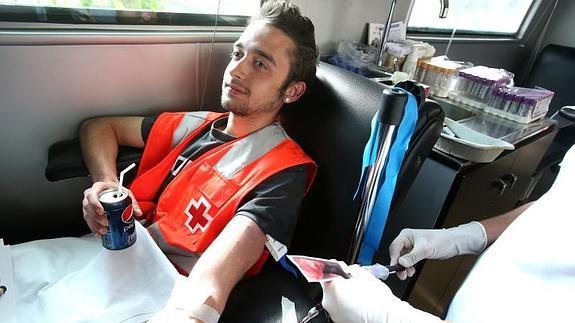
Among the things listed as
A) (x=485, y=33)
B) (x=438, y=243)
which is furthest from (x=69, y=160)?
(x=485, y=33)

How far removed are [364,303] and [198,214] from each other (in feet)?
1.67

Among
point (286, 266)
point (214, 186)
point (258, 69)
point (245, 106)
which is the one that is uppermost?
point (258, 69)

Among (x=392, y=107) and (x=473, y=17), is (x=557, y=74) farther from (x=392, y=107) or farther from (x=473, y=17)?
(x=392, y=107)

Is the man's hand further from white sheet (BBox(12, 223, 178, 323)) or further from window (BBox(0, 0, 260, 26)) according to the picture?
window (BBox(0, 0, 260, 26))

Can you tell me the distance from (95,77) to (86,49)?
0.31 feet

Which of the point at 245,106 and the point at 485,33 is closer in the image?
the point at 245,106

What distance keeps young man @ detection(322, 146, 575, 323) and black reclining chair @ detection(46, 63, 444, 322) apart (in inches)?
3.7

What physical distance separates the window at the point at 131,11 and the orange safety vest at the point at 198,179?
1.16 ft

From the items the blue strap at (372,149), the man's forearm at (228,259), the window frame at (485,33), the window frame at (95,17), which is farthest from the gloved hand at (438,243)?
the window frame at (485,33)

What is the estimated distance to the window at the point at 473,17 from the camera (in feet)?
6.98

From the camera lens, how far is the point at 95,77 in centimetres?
116

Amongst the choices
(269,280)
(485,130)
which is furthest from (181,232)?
(485,130)

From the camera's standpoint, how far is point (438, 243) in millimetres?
978

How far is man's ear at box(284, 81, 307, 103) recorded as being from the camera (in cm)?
110
